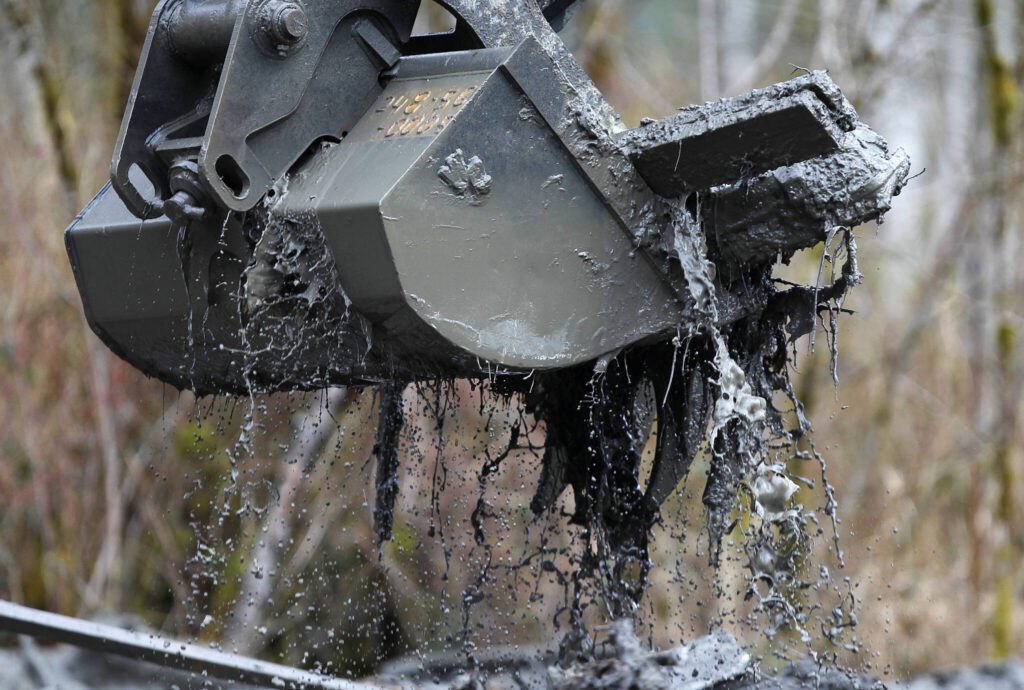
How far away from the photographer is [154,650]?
3.20m

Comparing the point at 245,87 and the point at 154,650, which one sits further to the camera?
the point at 154,650

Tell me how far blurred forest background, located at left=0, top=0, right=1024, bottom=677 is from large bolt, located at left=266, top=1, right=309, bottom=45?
2.92 m

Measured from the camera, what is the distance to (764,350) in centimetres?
248

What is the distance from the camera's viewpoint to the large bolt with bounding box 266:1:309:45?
209 cm

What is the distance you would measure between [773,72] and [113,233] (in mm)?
7446

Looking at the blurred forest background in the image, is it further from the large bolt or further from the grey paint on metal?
the large bolt

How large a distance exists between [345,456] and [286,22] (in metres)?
3.81

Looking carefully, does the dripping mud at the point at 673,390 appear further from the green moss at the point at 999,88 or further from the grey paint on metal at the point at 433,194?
the green moss at the point at 999,88

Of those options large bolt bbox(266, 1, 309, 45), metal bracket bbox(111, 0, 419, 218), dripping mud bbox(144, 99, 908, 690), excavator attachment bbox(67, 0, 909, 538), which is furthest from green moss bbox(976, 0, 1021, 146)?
→ large bolt bbox(266, 1, 309, 45)

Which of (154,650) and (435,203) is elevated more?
(435,203)

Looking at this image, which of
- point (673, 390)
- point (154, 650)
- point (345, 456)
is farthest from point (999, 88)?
point (154, 650)

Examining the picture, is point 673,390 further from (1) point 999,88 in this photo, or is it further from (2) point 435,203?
(1) point 999,88

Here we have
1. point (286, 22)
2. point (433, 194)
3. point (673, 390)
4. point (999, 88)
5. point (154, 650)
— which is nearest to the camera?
point (433, 194)

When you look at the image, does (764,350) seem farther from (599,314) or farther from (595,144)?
(595,144)
